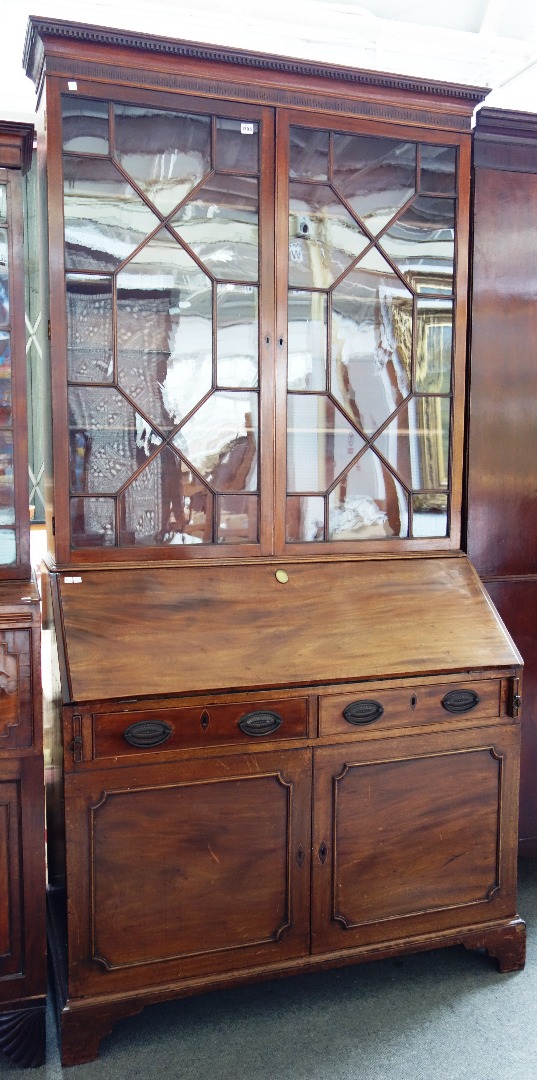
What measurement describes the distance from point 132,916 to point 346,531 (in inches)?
45.0

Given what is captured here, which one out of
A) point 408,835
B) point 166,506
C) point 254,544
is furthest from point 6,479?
point 408,835

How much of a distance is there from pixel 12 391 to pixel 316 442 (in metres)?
0.83

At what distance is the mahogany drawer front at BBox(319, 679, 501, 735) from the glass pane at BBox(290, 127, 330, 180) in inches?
54.8

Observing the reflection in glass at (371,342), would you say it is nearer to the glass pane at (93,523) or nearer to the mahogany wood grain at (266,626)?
the mahogany wood grain at (266,626)

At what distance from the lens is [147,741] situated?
1861 millimetres

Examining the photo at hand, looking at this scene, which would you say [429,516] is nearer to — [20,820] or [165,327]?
[165,327]

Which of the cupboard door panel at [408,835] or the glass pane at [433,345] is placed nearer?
the cupboard door panel at [408,835]

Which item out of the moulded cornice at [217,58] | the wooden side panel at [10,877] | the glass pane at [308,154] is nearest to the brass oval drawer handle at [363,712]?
the wooden side panel at [10,877]

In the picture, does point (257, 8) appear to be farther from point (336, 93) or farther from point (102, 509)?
point (102, 509)

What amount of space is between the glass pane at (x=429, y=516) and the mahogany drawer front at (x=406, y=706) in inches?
19.4

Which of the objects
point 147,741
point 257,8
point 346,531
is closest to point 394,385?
point 346,531

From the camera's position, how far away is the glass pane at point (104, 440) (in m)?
2.08

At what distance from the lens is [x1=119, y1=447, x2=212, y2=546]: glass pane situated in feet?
7.00

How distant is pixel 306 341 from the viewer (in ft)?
7.46
